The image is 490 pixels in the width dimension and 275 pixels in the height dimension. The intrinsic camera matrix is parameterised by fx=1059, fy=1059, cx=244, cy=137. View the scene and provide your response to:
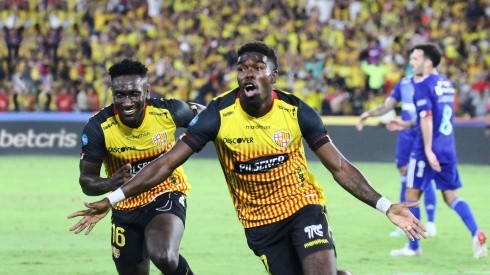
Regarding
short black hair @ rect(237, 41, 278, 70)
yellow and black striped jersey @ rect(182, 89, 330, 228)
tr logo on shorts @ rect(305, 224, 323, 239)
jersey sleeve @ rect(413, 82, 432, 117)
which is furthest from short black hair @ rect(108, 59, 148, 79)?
jersey sleeve @ rect(413, 82, 432, 117)

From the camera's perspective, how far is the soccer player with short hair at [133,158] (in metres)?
8.45

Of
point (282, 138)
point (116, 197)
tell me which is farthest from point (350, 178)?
point (116, 197)

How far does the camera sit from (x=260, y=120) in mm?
7488

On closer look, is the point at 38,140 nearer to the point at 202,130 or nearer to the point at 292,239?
the point at 202,130

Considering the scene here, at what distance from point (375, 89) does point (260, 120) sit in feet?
60.3

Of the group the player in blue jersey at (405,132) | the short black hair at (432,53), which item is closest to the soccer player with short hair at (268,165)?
the short black hair at (432,53)

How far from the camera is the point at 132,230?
28.3 feet

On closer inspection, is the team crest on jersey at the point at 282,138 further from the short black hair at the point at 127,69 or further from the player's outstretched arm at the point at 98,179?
the short black hair at the point at 127,69

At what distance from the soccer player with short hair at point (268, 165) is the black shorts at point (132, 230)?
1121 millimetres

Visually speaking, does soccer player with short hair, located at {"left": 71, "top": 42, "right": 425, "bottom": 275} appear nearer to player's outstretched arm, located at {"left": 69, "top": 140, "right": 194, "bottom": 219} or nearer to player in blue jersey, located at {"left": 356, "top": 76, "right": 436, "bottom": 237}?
player's outstretched arm, located at {"left": 69, "top": 140, "right": 194, "bottom": 219}

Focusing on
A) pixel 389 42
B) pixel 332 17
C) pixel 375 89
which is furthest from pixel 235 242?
pixel 332 17

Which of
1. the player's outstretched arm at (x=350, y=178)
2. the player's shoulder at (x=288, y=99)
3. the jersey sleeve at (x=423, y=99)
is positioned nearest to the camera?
the player's outstretched arm at (x=350, y=178)

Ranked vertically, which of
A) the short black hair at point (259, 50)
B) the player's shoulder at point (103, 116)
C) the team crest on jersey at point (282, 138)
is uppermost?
the short black hair at point (259, 50)

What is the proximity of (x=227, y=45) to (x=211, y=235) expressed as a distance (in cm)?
1550
